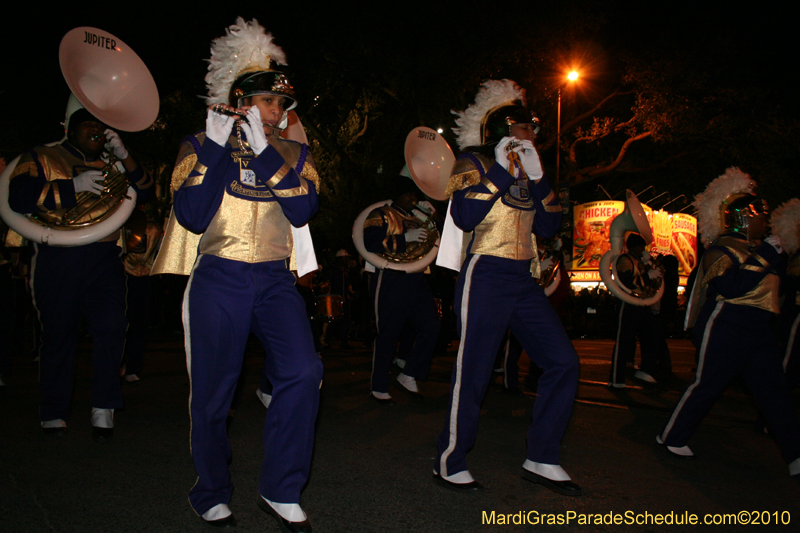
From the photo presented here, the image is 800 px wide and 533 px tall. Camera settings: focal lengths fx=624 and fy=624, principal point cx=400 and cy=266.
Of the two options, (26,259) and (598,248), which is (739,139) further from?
(26,259)

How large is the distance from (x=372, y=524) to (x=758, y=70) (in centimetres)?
2229

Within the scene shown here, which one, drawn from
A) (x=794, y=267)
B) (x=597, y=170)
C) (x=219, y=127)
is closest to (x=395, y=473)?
(x=219, y=127)

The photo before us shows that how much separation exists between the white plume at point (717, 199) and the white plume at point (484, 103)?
5.82 ft

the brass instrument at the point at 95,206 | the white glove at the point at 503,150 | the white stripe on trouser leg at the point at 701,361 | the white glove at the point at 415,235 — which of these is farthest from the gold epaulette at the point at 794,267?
the brass instrument at the point at 95,206

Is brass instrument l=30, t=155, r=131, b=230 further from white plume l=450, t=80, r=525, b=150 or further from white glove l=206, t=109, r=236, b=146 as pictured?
white plume l=450, t=80, r=525, b=150

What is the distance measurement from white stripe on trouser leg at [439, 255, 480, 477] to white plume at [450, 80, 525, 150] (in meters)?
0.91

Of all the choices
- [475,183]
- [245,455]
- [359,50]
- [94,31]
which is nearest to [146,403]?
[245,455]

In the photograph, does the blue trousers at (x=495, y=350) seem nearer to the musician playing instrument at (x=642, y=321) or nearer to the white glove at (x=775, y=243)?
the white glove at (x=775, y=243)

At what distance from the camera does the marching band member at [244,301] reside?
2918 millimetres

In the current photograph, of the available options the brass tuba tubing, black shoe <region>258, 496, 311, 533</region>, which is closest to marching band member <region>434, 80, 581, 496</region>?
black shoe <region>258, 496, 311, 533</region>

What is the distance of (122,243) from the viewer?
16.5ft

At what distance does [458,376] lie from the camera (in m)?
3.80

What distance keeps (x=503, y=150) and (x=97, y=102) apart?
2.92m

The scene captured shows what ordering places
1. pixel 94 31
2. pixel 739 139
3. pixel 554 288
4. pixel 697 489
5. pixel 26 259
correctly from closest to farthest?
pixel 697 489 < pixel 94 31 < pixel 554 288 < pixel 26 259 < pixel 739 139
